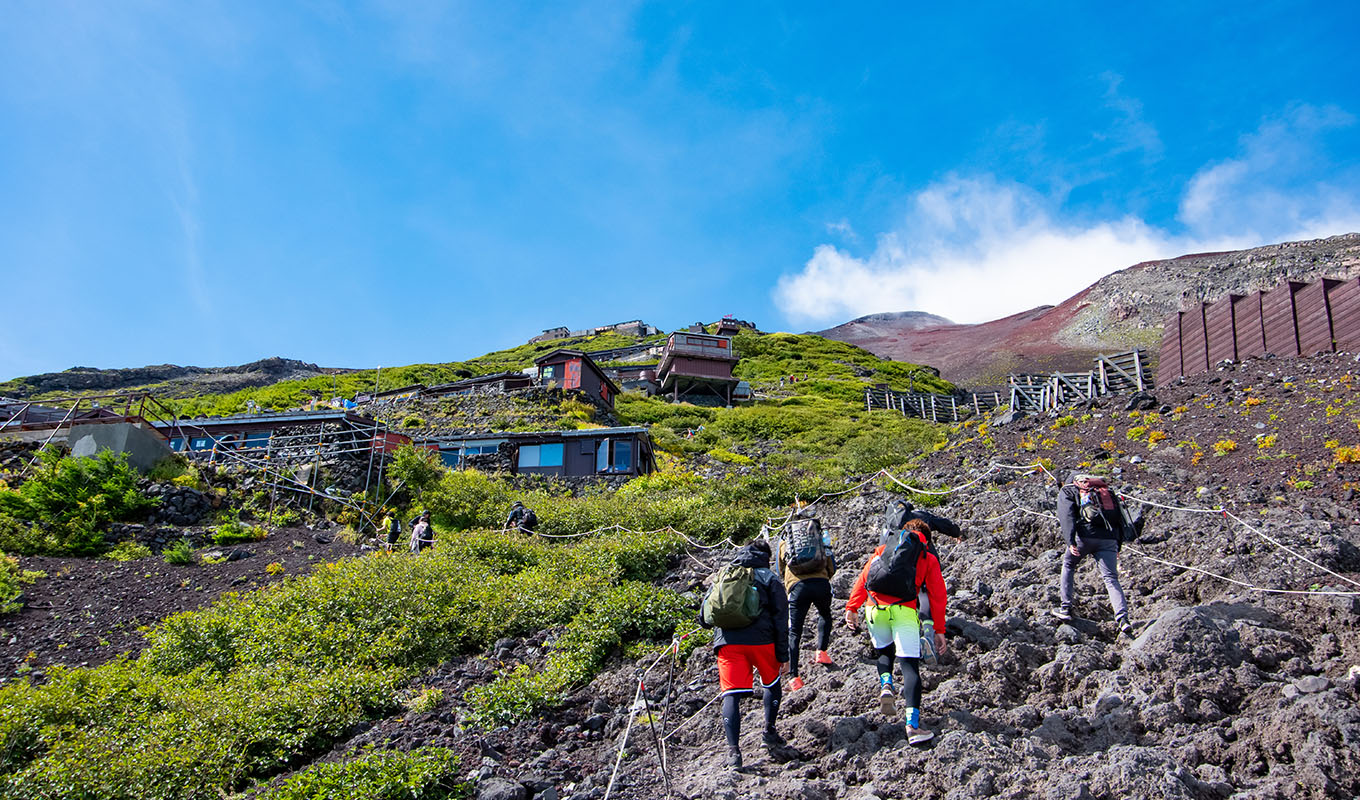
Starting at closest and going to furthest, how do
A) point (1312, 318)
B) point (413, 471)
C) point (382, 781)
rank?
point (382, 781)
point (1312, 318)
point (413, 471)

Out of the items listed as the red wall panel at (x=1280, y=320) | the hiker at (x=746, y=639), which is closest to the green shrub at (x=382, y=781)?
the hiker at (x=746, y=639)

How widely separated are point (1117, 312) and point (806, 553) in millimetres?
118339

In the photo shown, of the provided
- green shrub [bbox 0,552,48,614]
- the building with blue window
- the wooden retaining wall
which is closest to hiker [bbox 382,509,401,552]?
green shrub [bbox 0,552,48,614]

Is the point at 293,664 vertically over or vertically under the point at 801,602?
under

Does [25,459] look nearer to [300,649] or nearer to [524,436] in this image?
[524,436]

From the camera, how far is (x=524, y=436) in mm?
32344

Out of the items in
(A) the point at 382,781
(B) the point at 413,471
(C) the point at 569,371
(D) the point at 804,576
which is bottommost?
(A) the point at 382,781

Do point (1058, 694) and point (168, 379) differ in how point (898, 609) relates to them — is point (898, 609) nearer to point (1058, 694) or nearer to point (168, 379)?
point (1058, 694)

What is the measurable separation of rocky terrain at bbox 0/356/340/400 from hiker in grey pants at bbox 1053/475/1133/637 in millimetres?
100524

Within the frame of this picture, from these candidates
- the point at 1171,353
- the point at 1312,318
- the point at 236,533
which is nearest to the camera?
the point at 1312,318

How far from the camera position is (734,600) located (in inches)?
249

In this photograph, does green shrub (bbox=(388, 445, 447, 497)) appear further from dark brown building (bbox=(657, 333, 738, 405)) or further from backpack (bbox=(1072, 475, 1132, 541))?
dark brown building (bbox=(657, 333, 738, 405))

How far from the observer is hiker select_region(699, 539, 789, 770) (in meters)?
6.27

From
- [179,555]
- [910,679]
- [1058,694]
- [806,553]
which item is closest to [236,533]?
[179,555]
